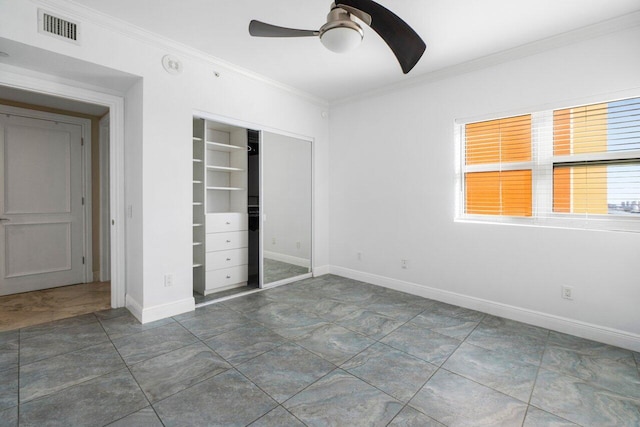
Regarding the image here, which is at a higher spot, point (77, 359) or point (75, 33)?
point (75, 33)

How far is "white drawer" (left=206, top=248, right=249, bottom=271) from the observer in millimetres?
3643

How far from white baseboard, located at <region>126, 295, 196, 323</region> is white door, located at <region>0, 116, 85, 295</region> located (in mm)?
1660

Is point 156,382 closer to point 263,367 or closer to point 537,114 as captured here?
point 263,367

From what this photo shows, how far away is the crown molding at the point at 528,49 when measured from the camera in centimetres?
244

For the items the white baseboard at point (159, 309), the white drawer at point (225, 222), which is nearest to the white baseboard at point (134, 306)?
the white baseboard at point (159, 309)

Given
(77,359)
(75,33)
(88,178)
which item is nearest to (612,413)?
(77,359)

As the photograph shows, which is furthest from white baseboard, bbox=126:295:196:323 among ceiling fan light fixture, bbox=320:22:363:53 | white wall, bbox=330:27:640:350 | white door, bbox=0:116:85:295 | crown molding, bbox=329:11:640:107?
crown molding, bbox=329:11:640:107

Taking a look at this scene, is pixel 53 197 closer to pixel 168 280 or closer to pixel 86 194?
pixel 86 194

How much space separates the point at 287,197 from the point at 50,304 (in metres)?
2.95

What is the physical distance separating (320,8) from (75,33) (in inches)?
77.1

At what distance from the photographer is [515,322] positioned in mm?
2945

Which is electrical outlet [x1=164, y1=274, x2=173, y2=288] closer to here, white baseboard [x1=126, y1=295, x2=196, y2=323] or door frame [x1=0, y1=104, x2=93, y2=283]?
white baseboard [x1=126, y1=295, x2=196, y2=323]

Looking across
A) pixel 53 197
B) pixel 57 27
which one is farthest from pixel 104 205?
pixel 57 27

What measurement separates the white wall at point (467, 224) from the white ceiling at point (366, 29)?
0.85 feet
